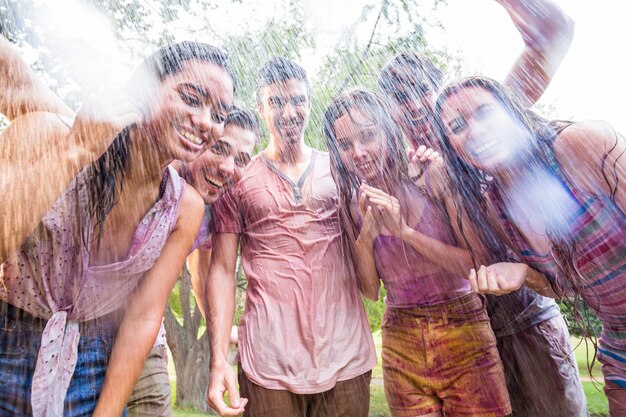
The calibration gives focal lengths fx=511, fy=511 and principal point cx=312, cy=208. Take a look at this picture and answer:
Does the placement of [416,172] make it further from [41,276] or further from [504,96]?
[41,276]

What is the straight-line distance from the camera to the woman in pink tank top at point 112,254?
2416 millimetres

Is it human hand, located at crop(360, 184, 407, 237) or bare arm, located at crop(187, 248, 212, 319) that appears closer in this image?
human hand, located at crop(360, 184, 407, 237)

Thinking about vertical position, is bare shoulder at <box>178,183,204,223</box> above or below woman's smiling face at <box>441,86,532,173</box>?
below

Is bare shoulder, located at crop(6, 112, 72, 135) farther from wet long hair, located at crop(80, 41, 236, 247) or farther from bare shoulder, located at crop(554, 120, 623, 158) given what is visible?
bare shoulder, located at crop(554, 120, 623, 158)

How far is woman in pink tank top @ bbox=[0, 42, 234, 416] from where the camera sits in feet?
7.93

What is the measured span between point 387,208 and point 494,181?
0.65m

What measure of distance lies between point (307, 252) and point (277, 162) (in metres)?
0.68

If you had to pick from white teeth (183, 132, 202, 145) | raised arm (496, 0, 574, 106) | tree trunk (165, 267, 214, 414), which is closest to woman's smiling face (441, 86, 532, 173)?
raised arm (496, 0, 574, 106)

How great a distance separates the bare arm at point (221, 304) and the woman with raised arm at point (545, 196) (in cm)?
153

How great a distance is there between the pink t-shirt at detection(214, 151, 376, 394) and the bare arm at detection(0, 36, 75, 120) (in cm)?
124

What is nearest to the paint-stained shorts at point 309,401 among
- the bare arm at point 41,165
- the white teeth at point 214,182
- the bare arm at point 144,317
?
the bare arm at point 144,317

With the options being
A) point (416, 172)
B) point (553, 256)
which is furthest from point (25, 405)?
point (553, 256)

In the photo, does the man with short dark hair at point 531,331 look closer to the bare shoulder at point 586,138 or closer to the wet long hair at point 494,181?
the wet long hair at point 494,181

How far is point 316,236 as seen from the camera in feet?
10.8
